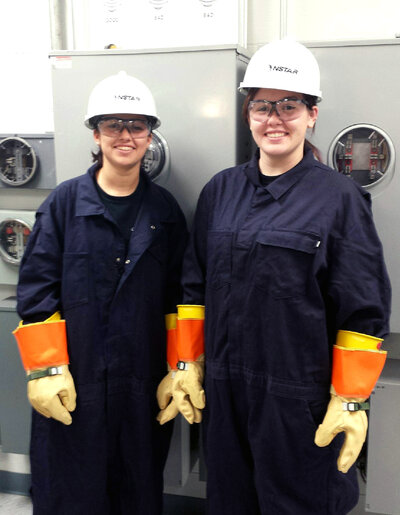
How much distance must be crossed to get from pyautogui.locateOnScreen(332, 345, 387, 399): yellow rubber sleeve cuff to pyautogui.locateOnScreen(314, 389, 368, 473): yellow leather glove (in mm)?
25

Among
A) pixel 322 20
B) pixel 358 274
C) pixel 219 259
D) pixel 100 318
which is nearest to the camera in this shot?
pixel 358 274

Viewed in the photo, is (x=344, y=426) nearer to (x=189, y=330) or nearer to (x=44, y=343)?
(x=189, y=330)

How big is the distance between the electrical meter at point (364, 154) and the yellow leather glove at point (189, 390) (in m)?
0.74

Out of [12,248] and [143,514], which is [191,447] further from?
[12,248]

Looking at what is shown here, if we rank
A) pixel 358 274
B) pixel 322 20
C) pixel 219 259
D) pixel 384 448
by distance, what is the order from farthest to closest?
pixel 322 20
pixel 384 448
pixel 219 259
pixel 358 274

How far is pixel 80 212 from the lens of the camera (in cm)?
146

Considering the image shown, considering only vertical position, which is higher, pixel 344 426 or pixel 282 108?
pixel 282 108

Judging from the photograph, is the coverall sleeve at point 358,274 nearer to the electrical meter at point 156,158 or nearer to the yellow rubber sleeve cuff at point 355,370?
the yellow rubber sleeve cuff at point 355,370

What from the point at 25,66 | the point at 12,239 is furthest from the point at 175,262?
the point at 25,66

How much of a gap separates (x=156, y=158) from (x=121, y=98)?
284mm

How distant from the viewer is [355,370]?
129 centimetres

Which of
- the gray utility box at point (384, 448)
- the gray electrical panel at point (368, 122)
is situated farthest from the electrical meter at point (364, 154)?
the gray utility box at point (384, 448)

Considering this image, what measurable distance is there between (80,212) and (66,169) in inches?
14.1

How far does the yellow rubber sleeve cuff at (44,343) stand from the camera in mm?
1454
